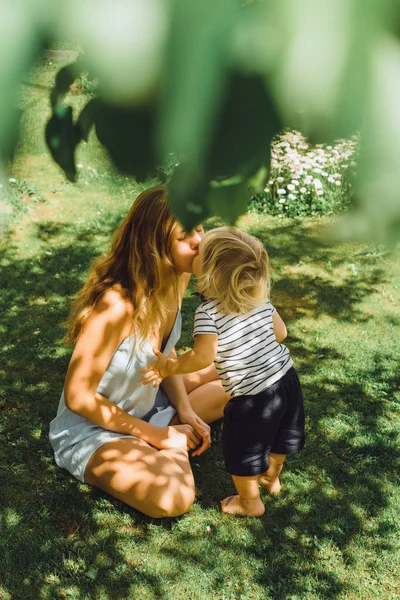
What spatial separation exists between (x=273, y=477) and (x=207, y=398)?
0.67m

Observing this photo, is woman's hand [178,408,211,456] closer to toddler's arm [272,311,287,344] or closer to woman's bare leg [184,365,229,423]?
woman's bare leg [184,365,229,423]

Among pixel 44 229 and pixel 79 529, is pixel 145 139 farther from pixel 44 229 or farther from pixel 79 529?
pixel 44 229

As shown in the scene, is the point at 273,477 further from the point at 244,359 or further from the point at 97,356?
the point at 97,356

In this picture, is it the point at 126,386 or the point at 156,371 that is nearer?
the point at 156,371

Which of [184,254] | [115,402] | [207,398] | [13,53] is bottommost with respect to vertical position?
[207,398]

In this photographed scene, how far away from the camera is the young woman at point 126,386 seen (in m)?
3.18

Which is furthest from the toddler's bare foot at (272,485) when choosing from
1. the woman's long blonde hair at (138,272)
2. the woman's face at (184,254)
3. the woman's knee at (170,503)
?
the woman's face at (184,254)

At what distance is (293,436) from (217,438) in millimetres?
775

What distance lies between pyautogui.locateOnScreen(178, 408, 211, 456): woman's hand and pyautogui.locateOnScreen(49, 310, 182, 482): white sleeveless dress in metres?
0.13

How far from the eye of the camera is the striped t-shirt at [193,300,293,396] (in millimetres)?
3176

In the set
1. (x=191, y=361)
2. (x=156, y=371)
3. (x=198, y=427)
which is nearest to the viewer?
(x=191, y=361)

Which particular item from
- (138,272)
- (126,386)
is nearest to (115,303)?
(138,272)

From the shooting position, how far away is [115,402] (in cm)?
357

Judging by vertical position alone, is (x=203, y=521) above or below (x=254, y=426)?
below
